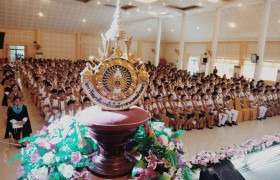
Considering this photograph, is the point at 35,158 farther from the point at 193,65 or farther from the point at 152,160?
the point at 193,65

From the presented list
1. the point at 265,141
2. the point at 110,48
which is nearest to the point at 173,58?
the point at 265,141

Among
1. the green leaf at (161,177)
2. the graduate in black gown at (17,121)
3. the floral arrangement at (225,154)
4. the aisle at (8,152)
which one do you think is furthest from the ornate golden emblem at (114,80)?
the graduate in black gown at (17,121)

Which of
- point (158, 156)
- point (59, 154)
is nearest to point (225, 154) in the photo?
point (158, 156)

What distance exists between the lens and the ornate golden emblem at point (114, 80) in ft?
5.82

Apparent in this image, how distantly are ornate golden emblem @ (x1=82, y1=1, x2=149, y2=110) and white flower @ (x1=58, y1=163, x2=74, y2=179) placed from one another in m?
0.53

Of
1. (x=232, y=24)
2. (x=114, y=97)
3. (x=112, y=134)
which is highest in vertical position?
(x=232, y=24)

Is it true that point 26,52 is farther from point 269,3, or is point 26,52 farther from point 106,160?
point 106,160

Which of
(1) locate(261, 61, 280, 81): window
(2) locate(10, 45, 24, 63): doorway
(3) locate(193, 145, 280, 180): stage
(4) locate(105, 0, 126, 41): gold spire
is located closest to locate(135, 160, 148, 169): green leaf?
(4) locate(105, 0, 126, 41): gold spire

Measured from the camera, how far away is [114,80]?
1794mm

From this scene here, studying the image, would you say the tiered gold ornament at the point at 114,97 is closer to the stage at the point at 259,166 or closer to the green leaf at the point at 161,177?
the green leaf at the point at 161,177

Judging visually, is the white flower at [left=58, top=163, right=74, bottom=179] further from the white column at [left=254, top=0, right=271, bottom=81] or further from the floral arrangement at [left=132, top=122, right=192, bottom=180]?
the white column at [left=254, top=0, right=271, bottom=81]

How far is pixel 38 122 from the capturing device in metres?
7.61

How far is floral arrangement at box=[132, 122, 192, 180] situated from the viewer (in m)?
1.75

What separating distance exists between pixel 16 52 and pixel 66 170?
76.7ft
